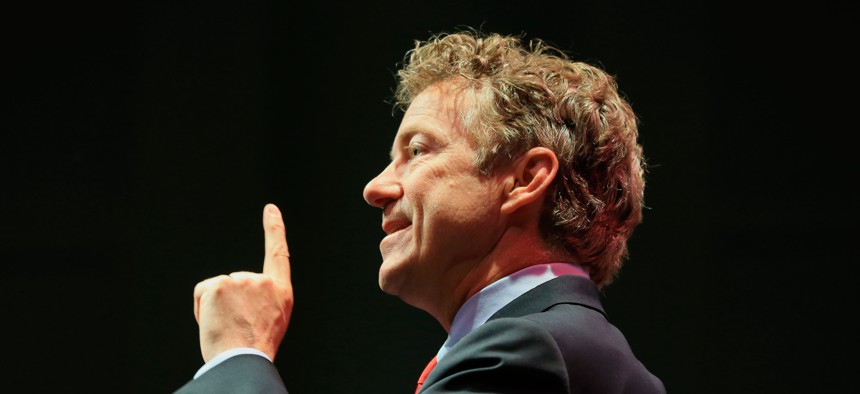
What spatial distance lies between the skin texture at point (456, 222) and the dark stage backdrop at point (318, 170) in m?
0.80

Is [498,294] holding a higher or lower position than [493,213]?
lower

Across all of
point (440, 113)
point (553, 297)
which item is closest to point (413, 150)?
point (440, 113)

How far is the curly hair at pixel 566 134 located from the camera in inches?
67.2

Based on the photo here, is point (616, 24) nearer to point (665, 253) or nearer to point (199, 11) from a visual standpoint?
point (665, 253)

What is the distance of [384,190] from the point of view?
5.79ft

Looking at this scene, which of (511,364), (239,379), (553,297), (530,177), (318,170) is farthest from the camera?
(318,170)

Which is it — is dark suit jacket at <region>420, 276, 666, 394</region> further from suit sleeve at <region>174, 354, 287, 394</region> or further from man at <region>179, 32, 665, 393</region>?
suit sleeve at <region>174, 354, 287, 394</region>

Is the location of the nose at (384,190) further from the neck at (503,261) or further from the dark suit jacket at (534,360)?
the dark suit jacket at (534,360)

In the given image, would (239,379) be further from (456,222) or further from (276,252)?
(456,222)

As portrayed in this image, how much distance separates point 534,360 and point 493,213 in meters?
0.36

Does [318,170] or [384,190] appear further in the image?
[318,170]

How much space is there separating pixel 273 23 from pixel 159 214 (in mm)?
515

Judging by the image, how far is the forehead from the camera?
5.75 feet

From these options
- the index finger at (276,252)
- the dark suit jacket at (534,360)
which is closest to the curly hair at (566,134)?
the dark suit jacket at (534,360)
